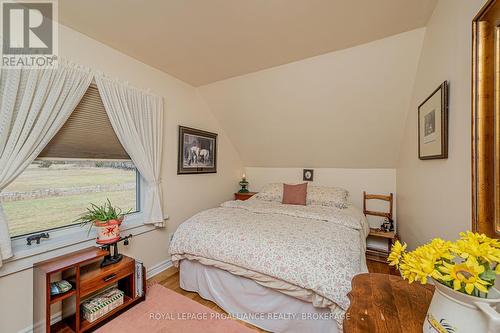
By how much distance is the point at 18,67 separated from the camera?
1.46 m

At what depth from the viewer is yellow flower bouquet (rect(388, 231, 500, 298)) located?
53 centimetres

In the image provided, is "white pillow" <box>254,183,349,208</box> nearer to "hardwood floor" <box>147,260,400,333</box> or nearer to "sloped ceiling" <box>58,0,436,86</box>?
"hardwood floor" <box>147,260,400,333</box>

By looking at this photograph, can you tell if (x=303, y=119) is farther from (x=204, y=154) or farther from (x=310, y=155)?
(x=204, y=154)

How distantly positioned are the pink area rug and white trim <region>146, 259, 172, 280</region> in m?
0.41

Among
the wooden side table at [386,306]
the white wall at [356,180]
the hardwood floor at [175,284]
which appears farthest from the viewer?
the white wall at [356,180]

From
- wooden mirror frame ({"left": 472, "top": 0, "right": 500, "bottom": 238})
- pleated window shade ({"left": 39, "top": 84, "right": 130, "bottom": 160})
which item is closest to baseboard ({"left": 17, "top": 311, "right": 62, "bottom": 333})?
pleated window shade ({"left": 39, "top": 84, "right": 130, "bottom": 160})

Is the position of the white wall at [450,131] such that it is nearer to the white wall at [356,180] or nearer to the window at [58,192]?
the white wall at [356,180]

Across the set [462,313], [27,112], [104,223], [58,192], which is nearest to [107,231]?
[104,223]

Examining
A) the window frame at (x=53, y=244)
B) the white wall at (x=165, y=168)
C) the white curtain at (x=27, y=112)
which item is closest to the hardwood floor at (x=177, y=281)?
the white wall at (x=165, y=168)

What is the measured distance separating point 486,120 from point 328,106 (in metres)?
1.93

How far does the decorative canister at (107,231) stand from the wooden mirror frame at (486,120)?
7.82ft

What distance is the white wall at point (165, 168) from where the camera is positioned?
1.49 meters

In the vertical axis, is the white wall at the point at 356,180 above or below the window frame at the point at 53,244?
above

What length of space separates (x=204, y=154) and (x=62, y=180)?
1683 mm
